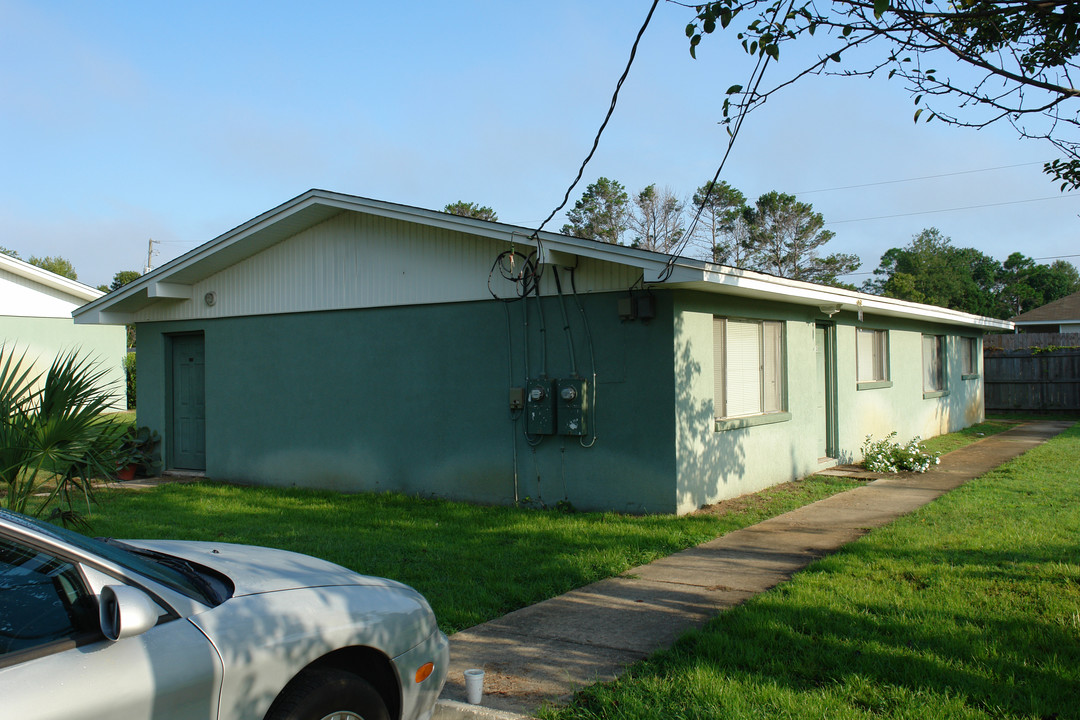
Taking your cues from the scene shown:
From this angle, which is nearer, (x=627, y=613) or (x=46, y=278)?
(x=627, y=613)

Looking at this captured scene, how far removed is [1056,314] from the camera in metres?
34.2

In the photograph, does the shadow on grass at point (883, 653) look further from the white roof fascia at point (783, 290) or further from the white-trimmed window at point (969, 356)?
the white-trimmed window at point (969, 356)

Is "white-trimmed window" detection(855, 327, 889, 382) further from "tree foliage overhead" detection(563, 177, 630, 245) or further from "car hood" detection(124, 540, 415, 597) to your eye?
"tree foliage overhead" detection(563, 177, 630, 245)

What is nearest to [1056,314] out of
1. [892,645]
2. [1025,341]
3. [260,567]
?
[1025,341]

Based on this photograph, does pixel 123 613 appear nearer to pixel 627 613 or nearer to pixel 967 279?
pixel 627 613

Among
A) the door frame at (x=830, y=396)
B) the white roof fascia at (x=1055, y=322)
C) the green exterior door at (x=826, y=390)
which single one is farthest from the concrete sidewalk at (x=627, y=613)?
the white roof fascia at (x=1055, y=322)

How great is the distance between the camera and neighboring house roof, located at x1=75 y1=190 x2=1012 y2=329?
841 cm

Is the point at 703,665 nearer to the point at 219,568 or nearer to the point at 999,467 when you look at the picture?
the point at 219,568

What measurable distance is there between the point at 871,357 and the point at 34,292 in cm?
1878

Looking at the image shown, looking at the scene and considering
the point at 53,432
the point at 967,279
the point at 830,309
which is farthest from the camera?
the point at 967,279

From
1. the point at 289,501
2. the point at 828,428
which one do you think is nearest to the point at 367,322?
the point at 289,501

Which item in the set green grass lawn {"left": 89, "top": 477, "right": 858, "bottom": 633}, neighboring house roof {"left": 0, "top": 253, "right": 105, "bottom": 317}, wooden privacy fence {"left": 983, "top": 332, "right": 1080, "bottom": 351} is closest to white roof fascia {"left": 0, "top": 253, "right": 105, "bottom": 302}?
neighboring house roof {"left": 0, "top": 253, "right": 105, "bottom": 317}

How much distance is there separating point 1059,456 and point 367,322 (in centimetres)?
1096

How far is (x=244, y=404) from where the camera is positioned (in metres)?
12.2
